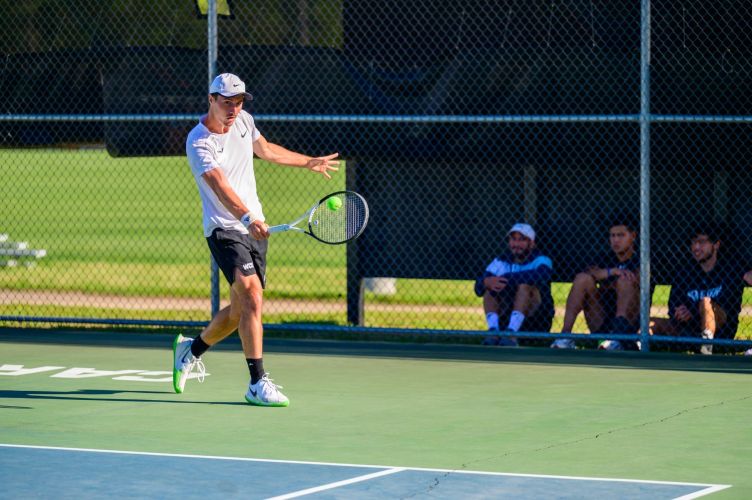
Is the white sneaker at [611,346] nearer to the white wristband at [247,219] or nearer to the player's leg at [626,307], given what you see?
the player's leg at [626,307]

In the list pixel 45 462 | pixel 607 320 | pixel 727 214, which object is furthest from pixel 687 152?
pixel 45 462

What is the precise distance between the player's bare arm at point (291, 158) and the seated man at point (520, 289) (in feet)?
11.0

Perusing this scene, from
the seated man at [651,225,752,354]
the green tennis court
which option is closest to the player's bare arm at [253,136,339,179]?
the green tennis court

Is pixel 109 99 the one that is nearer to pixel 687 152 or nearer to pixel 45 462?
pixel 687 152

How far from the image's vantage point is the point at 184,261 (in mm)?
22719

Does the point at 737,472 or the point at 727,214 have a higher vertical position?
the point at 727,214

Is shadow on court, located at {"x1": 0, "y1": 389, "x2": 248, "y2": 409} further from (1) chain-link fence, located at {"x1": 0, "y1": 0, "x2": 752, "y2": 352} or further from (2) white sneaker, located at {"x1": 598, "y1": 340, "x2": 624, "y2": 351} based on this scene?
(2) white sneaker, located at {"x1": 598, "y1": 340, "x2": 624, "y2": 351}

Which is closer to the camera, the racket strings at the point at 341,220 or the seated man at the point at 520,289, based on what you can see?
the racket strings at the point at 341,220

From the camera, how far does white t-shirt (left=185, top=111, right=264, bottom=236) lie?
9.18 metres

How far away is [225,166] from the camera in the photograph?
9.27 m

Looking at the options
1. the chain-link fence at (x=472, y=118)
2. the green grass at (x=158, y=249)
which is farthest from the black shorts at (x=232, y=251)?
the green grass at (x=158, y=249)

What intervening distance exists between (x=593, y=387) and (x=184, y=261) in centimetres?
1332

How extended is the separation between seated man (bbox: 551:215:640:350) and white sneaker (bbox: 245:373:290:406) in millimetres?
3784

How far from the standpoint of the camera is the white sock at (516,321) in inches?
494
